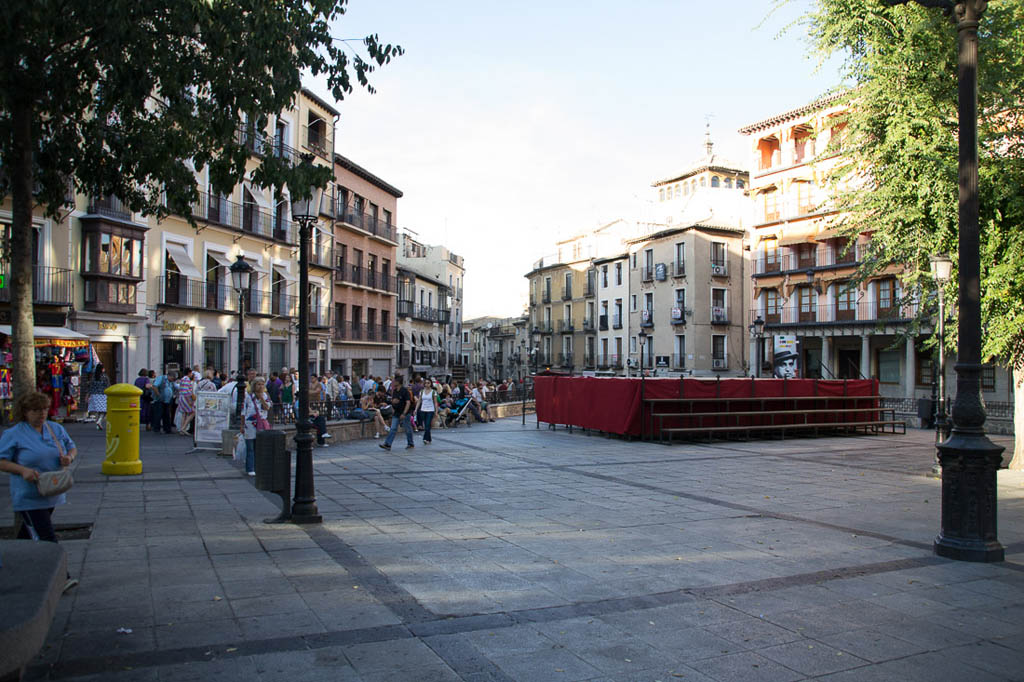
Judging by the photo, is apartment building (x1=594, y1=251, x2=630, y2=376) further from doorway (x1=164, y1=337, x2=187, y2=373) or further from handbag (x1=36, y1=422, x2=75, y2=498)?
handbag (x1=36, y1=422, x2=75, y2=498)

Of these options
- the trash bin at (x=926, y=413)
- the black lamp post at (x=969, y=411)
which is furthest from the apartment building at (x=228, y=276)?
the trash bin at (x=926, y=413)

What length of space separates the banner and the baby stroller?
10.4m

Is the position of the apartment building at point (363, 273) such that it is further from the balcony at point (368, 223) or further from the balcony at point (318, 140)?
the balcony at point (318, 140)

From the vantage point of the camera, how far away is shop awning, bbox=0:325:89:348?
21.1m

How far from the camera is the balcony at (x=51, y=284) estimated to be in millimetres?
22906

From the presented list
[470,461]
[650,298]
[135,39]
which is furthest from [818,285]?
[135,39]

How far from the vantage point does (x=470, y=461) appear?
14.9 meters

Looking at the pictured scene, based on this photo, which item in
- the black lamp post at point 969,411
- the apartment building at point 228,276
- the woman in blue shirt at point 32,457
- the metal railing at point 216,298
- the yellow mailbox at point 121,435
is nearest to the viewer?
the woman in blue shirt at point 32,457

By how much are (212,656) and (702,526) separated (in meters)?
5.73

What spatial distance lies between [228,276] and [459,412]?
12.8 metres

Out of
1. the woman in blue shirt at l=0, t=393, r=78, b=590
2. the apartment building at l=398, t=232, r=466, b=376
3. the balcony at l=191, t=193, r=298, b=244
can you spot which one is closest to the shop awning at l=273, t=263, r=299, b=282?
the balcony at l=191, t=193, r=298, b=244

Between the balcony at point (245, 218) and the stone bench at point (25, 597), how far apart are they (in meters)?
26.3

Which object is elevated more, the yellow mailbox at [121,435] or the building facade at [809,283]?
the building facade at [809,283]

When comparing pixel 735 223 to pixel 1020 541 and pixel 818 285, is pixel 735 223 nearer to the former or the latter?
pixel 818 285
